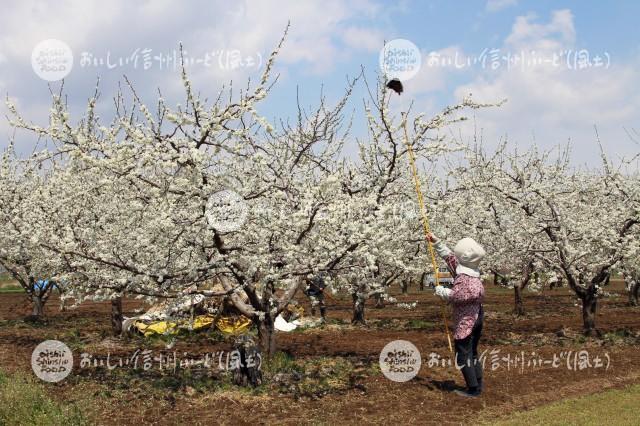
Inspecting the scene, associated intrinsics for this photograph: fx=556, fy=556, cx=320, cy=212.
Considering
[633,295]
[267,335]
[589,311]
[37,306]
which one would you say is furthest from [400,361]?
[633,295]

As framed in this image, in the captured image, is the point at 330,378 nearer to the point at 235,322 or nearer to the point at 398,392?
the point at 398,392

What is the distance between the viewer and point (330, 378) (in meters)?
9.99

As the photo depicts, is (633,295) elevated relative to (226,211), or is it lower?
lower

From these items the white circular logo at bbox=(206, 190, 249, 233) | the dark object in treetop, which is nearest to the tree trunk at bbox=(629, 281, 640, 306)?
the dark object in treetop

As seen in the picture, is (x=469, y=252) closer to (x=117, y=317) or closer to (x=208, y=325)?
(x=208, y=325)

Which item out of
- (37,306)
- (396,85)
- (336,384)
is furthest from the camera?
(37,306)

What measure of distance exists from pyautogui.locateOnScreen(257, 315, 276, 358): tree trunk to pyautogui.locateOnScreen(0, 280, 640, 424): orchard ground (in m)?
0.27

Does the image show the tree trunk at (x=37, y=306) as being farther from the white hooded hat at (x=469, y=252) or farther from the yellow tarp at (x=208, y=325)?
the white hooded hat at (x=469, y=252)

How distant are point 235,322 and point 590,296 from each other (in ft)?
32.0

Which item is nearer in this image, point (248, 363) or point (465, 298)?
point (465, 298)

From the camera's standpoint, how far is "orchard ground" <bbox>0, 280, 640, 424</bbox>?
320 inches

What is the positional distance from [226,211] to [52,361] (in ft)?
20.2

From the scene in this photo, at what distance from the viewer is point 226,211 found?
872 cm

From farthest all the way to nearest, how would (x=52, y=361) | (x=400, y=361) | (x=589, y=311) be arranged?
(x=589, y=311), (x=52, y=361), (x=400, y=361)
